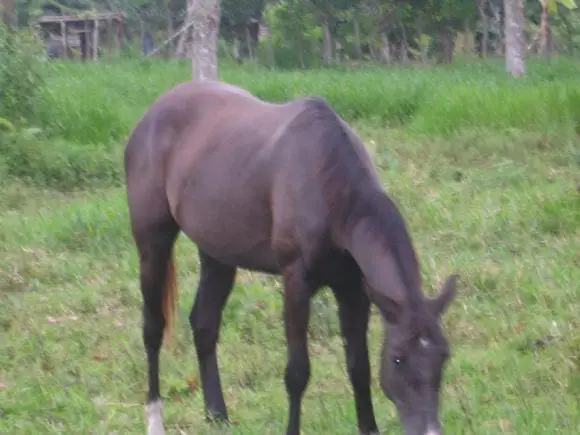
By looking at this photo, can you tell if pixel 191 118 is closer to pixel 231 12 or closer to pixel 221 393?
pixel 221 393

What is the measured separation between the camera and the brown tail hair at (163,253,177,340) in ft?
16.0

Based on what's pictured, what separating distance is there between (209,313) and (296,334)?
99 cm

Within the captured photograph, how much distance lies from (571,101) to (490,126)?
0.99 metres

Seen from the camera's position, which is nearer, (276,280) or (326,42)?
(276,280)

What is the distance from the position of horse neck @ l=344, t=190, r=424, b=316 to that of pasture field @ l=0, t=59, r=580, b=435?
1046 millimetres

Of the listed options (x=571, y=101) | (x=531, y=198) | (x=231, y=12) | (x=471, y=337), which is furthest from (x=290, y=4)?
(x=471, y=337)

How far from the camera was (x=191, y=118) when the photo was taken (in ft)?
15.6

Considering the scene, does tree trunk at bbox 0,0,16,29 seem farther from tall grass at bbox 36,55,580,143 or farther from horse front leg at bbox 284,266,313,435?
horse front leg at bbox 284,266,313,435

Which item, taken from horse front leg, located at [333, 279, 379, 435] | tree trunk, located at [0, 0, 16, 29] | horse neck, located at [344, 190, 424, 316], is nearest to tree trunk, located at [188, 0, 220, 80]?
tree trunk, located at [0, 0, 16, 29]

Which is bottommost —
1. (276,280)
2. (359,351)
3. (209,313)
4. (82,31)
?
(82,31)

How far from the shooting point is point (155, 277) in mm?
4824

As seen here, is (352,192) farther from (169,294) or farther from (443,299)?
(169,294)

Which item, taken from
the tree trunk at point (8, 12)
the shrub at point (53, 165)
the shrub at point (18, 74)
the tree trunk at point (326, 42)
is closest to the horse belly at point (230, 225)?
the shrub at point (53, 165)

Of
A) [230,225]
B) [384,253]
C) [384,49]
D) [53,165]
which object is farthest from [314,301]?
[384,49]
